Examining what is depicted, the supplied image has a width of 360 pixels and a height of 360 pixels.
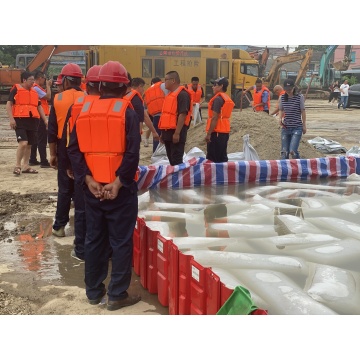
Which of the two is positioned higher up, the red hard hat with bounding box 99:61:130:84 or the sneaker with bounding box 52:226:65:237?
the red hard hat with bounding box 99:61:130:84

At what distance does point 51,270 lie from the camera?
14.5 feet

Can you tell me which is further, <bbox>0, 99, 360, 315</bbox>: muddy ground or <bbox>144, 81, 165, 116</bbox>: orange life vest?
<bbox>144, 81, 165, 116</bbox>: orange life vest

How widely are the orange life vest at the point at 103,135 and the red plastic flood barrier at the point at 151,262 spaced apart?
0.71m

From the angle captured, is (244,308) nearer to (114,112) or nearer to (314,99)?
(114,112)

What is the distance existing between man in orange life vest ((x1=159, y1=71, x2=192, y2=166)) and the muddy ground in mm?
1725

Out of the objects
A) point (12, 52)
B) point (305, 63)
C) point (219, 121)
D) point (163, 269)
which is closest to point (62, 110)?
point (163, 269)

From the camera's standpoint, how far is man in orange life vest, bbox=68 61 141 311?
133 inches

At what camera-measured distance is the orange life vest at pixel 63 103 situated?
4777 mm

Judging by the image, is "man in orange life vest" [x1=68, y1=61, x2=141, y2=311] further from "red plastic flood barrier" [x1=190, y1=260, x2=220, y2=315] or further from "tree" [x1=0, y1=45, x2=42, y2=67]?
"tree" [x1=0, y1=45, x2=42, y2=67]

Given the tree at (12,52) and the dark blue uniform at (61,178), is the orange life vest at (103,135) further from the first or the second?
the tree at (12,52)

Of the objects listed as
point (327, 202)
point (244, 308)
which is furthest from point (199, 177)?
point (244, 308)

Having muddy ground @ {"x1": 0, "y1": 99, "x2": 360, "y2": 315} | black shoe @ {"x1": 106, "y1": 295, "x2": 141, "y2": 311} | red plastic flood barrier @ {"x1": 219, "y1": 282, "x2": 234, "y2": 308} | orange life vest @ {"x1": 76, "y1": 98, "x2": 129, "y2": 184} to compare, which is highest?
orange life vest @ {"x1": 76, "y1": 98, "x2": 129, "y2": 184}

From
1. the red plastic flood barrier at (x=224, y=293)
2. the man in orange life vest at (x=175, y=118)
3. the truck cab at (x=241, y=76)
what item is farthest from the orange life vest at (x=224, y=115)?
the truck cab at (x=241, y=76)

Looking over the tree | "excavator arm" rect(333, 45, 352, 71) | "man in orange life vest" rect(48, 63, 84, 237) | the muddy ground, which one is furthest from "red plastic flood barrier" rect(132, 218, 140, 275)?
Result: "excavator arm" rect(333, 45, 352, 71)
